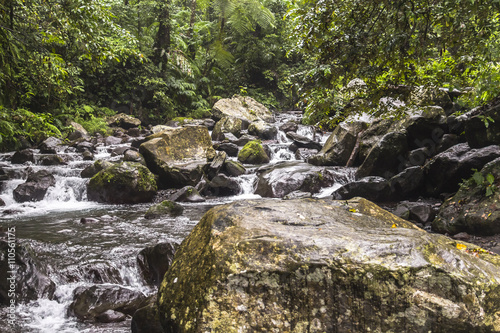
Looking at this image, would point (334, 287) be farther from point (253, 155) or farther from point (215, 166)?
point (253, 155)

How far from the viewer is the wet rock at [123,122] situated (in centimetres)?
1700

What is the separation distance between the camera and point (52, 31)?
4988mm

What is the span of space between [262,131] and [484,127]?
10.4 metres

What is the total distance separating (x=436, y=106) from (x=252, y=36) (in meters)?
17.3

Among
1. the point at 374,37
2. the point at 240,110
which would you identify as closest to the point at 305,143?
the point at 240,110

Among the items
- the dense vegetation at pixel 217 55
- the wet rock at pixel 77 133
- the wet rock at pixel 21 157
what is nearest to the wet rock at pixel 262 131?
the dense vegetation at pixel 217 55

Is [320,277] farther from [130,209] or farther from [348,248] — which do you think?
[130,209]

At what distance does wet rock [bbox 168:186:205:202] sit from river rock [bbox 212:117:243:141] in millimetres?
6613

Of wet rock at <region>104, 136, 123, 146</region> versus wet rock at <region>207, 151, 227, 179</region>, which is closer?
wet rock at <region>207, 151, 227, 179</region>

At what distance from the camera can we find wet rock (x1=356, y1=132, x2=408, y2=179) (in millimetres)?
8219

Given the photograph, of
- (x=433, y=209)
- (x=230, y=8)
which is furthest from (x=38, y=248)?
(x=230, y=8)

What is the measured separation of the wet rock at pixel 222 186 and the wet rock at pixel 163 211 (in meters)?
2.09

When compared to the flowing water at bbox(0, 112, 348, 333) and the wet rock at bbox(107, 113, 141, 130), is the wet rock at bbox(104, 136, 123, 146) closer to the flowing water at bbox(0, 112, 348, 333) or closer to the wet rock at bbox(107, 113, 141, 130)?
the flowing water at bbox(0, 112, 348, 333)

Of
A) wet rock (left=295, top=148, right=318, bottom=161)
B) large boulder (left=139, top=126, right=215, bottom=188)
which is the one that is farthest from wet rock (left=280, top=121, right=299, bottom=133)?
large boulder (left=139, top=126, right=215, bottom=188)
